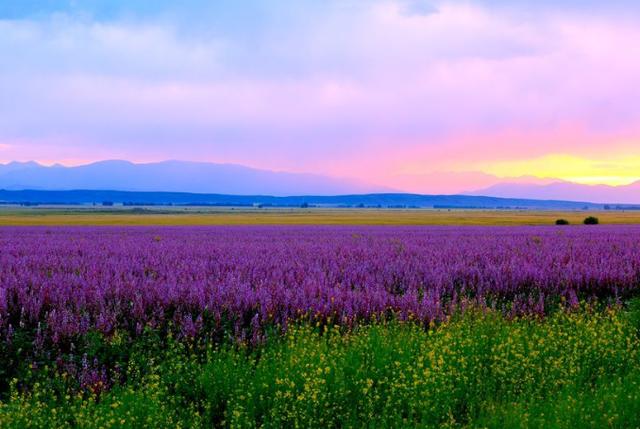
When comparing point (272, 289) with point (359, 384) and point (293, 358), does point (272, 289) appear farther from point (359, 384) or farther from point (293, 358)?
point (359, 384)

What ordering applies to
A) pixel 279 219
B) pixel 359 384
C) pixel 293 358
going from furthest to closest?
pixel 279 219
pixel 293 358
pixel 359 384

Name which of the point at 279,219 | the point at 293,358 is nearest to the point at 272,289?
the point at 293,358

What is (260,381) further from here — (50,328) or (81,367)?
(50,328)

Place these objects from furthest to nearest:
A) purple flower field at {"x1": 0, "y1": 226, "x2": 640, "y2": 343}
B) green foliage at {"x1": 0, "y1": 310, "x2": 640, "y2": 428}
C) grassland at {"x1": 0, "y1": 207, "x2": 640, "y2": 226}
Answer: grassland at {"x1": 0, "y1": 207, "x2": 640, "y2": 226}, purple flower field at {"x1": 0, "y1": 226, "x2": 640, "y2": 343}, green foliage at {"x1": 0, "y1": 310, "x2": 640, "y2": 428}

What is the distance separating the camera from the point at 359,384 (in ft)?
18.4

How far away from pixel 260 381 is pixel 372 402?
1.09 meters

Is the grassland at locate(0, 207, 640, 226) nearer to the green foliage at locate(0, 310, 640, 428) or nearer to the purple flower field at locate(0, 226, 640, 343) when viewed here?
the purple flower field at locate(0, 226, 640, 343)

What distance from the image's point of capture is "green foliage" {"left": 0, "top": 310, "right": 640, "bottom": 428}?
16.3 ft

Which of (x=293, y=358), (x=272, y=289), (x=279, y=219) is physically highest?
(x=272, y=289)

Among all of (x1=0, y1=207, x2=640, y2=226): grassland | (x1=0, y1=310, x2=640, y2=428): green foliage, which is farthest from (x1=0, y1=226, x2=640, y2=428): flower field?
(x1=0, y1=207, x2=640, y2=226): grassland

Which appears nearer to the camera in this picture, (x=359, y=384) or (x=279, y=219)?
(x=359, y=384)

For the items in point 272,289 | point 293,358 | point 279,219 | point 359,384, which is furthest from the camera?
point 279,219

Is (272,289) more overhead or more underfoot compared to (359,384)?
more overhead

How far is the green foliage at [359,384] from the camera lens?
495 centimetres
